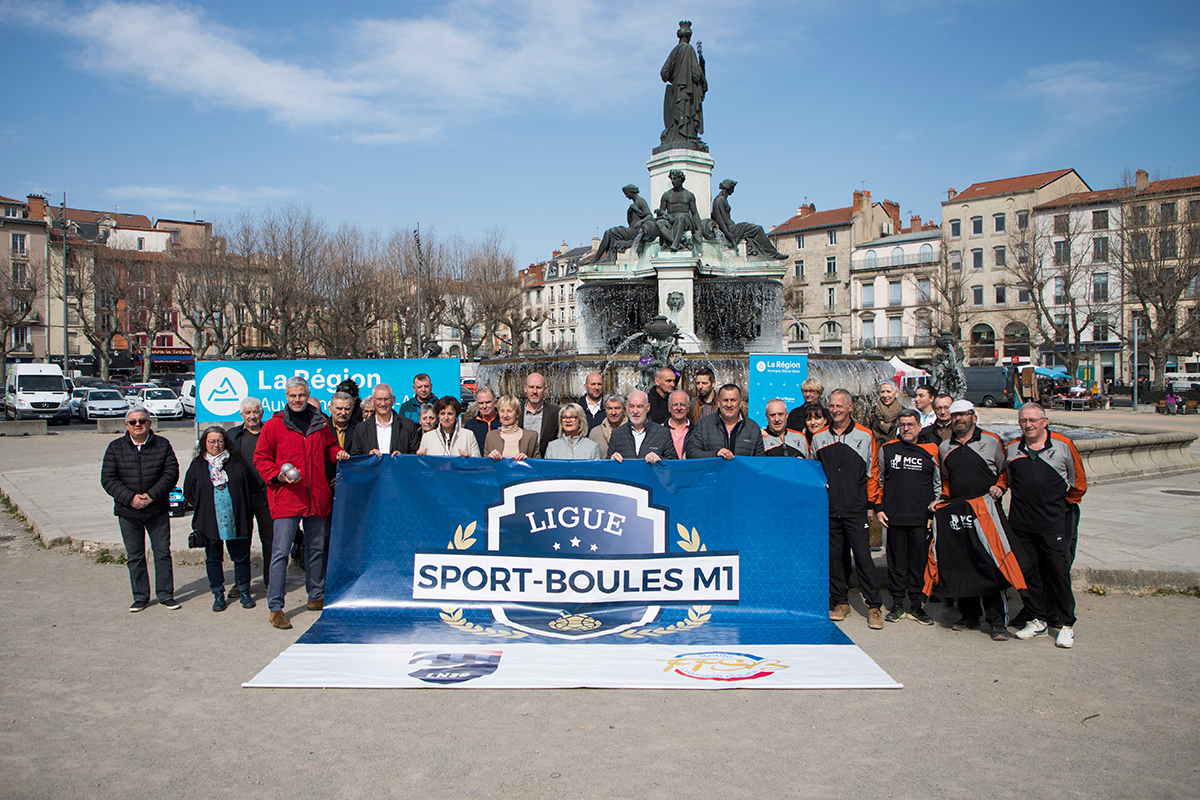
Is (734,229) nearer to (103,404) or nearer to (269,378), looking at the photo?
(269,378)

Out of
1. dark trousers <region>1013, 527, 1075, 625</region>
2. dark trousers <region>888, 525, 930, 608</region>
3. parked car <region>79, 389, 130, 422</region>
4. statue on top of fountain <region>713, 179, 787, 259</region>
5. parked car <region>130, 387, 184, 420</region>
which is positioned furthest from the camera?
parked car <region>130, 387, 184, 420</region>

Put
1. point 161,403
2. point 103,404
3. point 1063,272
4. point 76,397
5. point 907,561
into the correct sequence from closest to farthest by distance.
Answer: point 907,561
point 103,404
point 161,403
point 76,397
point 1063,272

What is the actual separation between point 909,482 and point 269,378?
345 inches

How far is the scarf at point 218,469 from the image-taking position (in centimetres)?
659

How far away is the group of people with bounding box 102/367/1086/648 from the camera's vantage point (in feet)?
18.8

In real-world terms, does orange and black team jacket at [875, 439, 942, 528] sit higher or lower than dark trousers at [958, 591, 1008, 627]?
higher

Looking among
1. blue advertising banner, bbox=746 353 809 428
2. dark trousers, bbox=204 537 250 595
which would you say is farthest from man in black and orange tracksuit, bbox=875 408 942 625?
dark trousers, bbox=204 537 250 595

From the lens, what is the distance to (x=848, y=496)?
240 inches

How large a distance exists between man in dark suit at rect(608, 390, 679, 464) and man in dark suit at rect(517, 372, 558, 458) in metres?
0.84

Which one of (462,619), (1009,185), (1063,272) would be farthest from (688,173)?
(1009,185)

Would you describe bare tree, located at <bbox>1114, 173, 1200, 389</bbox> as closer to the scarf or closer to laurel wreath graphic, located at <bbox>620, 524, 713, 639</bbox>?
laurel wreath graphic, located at <bbox>620, 524, 713, 639</bbox>

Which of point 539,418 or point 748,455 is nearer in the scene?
point 748,455

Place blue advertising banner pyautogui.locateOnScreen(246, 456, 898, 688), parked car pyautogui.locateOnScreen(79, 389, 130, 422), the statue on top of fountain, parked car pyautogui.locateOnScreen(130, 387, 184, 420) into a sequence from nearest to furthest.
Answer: blue advertising banner pyautogui.locateOnScreen(246, 456, 898, 688)
the statue on top of fountain
parked car pyautogui.locateOnScreen(79, 389, 130, 422)
parked car pyautogui.locateOnScreen(130, 387, 184, 420)

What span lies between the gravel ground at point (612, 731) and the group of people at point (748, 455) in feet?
1.81
